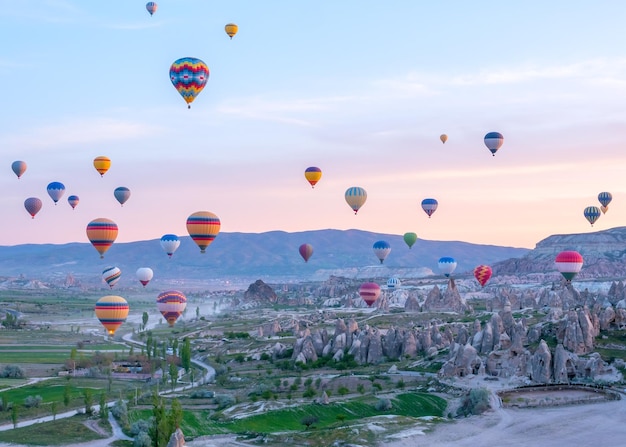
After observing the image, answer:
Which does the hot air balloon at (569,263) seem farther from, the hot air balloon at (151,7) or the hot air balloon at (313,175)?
the hot air balloon at (151,7)

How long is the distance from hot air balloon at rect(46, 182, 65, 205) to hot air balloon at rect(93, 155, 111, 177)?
18.4m

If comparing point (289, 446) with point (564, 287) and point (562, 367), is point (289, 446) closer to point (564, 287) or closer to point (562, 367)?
point (562, 367)

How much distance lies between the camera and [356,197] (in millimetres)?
131500

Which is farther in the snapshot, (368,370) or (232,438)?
(368,370)

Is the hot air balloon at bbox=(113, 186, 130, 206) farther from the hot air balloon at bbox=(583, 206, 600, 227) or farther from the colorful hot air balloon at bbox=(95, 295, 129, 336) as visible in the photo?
the hot air balloon at bbox=(583, 206, 600, 227)

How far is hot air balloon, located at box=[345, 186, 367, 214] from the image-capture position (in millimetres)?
131500

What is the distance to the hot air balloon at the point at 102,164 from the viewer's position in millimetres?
131125

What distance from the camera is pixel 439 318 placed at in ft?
478

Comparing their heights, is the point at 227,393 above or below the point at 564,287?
below

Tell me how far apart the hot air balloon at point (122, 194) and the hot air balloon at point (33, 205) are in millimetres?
15814

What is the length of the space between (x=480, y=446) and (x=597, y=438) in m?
8.17

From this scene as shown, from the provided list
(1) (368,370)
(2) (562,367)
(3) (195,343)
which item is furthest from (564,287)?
(2) (562,367)

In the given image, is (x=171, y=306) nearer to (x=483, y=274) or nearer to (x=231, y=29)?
(x=231, y=29)

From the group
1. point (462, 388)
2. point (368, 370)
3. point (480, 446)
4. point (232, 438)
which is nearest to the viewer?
point (480, 446)
